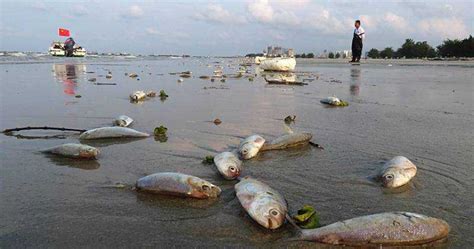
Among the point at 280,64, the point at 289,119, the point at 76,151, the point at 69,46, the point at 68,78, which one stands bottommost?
the point at 76,151

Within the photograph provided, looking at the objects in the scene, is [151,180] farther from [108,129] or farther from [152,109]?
[152,109]

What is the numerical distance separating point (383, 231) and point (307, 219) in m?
0.58

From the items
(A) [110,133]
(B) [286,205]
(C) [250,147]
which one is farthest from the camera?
(A) [110,133]

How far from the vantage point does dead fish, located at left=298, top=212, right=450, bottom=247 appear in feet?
9.15

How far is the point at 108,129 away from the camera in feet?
20.2

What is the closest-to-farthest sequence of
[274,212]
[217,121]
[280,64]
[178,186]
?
[274,212] < [178,186] < [217,121] < [280,64]

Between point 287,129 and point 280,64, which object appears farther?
point 280,64

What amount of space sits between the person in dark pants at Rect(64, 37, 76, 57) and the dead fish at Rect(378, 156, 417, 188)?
66.4m

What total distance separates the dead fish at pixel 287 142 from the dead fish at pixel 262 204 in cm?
178

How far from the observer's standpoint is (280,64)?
2636cm

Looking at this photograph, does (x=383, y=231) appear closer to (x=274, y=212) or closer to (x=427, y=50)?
(x=274, y=212)

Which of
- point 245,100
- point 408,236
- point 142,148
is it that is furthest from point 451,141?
point 245,100

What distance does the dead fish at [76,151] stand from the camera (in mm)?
4934

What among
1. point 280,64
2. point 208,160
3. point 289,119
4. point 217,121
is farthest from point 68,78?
point 208,160
